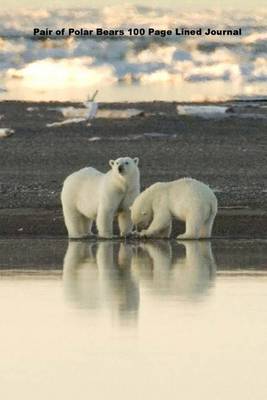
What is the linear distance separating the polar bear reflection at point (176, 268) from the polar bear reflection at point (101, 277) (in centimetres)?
12

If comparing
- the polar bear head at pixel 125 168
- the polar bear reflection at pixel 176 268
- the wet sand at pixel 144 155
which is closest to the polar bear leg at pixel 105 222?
the polar bear head at pixel 125 168

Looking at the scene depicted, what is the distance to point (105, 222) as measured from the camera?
17.0 meters

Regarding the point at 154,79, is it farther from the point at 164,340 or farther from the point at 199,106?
the point at 164,340

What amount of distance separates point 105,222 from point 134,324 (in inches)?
245

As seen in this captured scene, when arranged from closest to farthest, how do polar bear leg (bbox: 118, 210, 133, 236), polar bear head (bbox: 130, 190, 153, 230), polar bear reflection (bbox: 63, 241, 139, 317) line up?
polar bear reflection (bbox: 63, 241, 139, 317) → polar bear head (bbox: 130, 190, 153, 230) → polar bear leg (bbox: 118, 210, 133, 236)

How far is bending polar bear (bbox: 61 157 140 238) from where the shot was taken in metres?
17.0

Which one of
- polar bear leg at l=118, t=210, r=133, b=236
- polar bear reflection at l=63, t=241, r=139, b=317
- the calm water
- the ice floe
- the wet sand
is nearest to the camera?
the calm water

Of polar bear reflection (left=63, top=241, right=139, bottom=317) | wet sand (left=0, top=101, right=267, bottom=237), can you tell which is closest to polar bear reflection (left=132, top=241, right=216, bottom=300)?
polar bear reflection (left=63, top=241, right=139, bottom=317)

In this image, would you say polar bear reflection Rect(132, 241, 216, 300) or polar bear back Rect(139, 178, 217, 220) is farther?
polar bear back Rect(139, 178, 217, 220)

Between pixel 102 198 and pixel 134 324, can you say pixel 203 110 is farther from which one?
pixel 134 324

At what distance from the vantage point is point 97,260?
1487cm

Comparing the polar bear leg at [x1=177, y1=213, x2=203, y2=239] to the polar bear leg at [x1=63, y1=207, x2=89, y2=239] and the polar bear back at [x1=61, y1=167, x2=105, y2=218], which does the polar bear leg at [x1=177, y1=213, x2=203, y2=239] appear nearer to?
the polar bear back at [x1=61, y1=167, x2=105, y2=218]

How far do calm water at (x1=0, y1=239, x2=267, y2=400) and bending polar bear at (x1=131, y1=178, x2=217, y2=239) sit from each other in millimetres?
1086

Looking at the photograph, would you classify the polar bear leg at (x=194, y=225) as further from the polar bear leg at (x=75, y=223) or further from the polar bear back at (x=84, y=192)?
the polar bear leg at (x=75, y=223)
